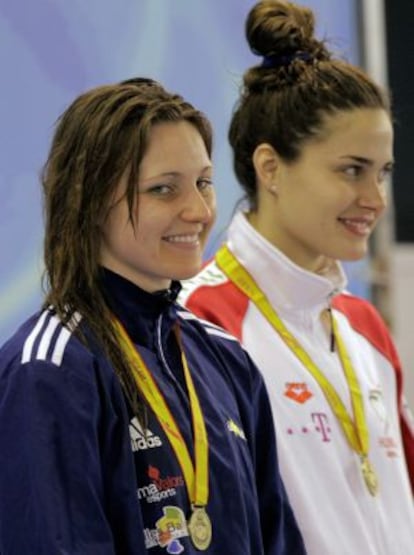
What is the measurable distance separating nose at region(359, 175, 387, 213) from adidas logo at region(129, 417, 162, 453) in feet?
2.71

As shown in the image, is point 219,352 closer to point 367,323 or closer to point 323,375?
point 323,375

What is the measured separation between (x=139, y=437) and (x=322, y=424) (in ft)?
2.09

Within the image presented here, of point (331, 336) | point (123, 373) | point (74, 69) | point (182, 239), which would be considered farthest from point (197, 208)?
point (74, 69)

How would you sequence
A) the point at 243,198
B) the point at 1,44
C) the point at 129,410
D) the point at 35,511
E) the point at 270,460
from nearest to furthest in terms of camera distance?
the point at 35,511 → the point at 129,410 → the point at 270,460 → the point at 1,44 → the point at 243,198

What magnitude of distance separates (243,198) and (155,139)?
0.76 meters

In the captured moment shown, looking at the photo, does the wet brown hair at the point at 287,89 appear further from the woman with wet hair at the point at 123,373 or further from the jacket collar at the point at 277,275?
the woman with wet hair at the point at 123,373

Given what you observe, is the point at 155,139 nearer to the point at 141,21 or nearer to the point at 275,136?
the point at 275,136

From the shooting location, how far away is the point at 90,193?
67.6 inches

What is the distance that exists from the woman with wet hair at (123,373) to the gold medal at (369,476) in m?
0.42

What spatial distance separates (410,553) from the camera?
2.31 metres

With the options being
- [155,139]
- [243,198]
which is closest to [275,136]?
[243,198]

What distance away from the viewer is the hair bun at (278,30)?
2422 millimetres

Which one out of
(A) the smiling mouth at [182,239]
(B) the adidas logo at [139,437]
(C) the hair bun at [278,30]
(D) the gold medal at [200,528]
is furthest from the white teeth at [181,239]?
(C) the hair bun at [278,30]

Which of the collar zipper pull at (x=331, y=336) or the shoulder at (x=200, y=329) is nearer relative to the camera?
the shoulder at (x=200, y=329)
